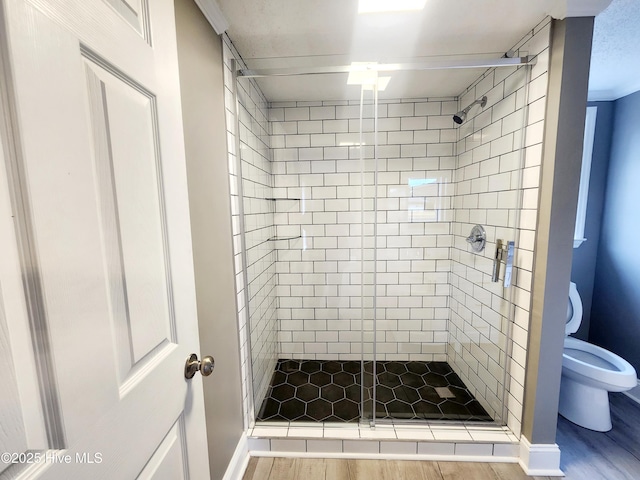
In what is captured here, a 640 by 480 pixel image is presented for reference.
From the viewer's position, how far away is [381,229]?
2.15 metres

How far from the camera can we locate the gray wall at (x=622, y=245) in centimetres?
186

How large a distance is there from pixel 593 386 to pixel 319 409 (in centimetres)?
165

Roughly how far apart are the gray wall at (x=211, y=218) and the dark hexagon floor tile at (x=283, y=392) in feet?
1.50

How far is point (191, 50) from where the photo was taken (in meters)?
0.99

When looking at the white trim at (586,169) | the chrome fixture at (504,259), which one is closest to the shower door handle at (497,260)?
the chrome fixture at (504,259)

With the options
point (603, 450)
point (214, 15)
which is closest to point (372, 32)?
point (214, 15)

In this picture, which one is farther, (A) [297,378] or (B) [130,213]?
(A) [297,378]

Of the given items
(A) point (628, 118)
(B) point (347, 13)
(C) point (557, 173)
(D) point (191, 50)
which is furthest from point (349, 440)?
(A) point (628, 118)

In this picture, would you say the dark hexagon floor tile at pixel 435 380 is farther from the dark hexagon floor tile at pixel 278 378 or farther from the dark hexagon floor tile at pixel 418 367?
the dark hexagon floor tile at pixel 278 378

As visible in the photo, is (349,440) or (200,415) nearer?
(200,415)

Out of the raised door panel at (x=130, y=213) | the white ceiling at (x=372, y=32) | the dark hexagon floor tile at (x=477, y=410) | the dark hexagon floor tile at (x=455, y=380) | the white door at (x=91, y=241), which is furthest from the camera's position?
the dark hexagon floor tile at (x=455, y=380)

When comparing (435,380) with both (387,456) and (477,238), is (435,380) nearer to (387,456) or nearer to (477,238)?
(387,456)

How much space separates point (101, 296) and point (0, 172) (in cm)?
22

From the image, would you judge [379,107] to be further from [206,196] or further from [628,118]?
[628,118]
